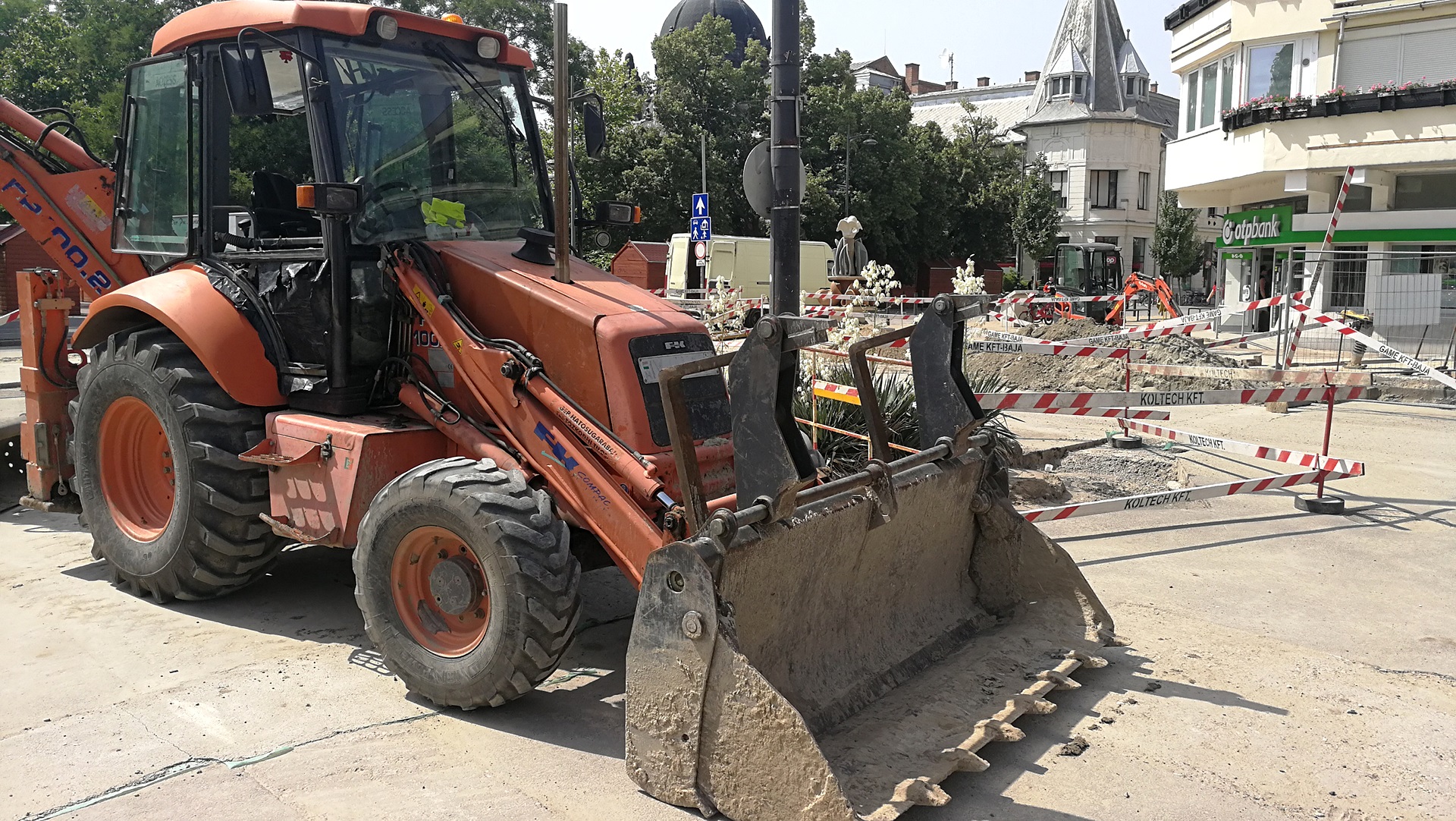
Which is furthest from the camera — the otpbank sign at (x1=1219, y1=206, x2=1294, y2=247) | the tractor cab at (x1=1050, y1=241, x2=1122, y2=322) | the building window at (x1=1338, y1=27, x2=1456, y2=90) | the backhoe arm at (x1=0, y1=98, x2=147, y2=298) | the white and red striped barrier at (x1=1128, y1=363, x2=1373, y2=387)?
the tractor cab at (x1=1050, y1=241, x2=1122, y2=322)

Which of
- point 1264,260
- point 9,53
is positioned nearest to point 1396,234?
point 1264,260

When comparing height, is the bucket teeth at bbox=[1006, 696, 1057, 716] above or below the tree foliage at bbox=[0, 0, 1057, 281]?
below

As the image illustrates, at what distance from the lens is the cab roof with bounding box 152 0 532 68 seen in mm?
5285

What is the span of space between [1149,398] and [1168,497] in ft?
4.68

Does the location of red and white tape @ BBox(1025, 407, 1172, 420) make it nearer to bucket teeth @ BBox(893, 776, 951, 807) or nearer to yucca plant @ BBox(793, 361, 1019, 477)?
yucca plant @ BBox(793, 361, 1019, 477)

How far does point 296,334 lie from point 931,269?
44.4 m

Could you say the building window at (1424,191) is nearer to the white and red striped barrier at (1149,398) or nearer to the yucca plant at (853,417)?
the white and red striped barrier at (1149,398)

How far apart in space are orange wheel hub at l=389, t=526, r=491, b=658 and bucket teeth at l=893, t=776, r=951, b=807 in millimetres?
1720

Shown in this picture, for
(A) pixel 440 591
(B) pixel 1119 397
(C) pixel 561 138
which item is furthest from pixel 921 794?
(B) pixel 1119 397

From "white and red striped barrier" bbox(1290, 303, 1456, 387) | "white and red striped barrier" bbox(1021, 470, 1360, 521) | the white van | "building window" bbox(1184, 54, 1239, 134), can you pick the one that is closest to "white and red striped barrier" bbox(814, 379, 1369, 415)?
"white and red striped barrier" bbox(1021, 470, 1360, 521)

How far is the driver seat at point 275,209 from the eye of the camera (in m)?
5.86

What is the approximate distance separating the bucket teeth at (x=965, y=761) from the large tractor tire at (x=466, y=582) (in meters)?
1.47

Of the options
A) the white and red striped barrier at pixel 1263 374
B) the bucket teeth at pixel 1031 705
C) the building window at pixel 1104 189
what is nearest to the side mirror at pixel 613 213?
the bucket teeth at pixel 1031 705

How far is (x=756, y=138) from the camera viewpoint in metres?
43.4
